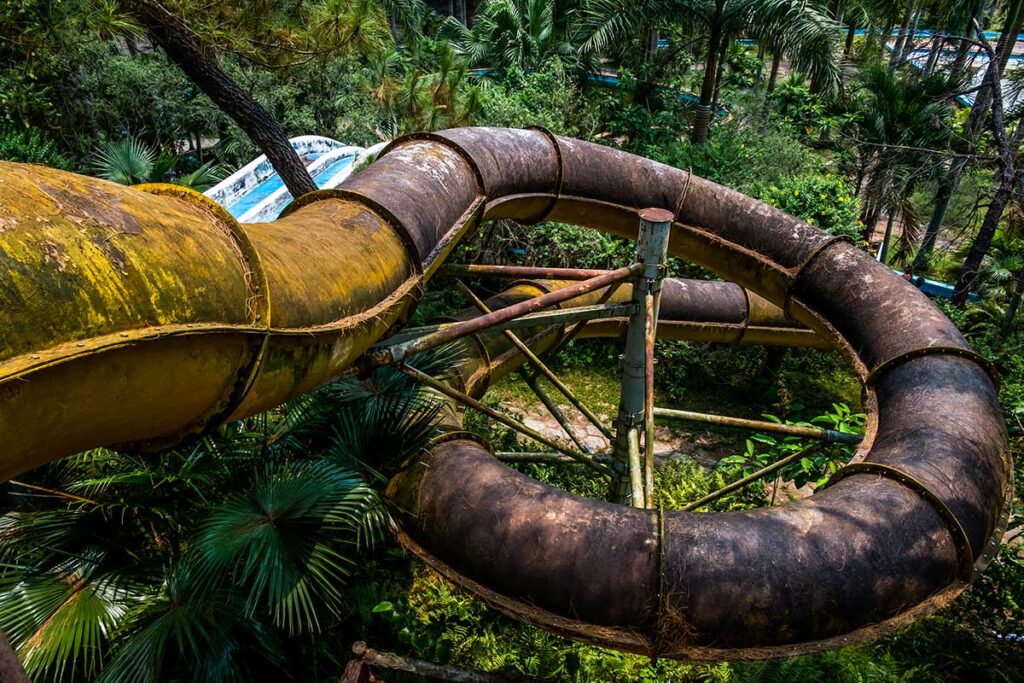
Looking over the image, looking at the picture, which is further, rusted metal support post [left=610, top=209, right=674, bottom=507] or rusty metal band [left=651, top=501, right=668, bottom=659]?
rusted metal support post [left=610, top=209, right=674, bottom=507]

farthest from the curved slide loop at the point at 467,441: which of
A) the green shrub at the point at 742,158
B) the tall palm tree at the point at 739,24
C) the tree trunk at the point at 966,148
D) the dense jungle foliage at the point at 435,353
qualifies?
the tall palm tree at the point at 739,24

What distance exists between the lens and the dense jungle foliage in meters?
3.54

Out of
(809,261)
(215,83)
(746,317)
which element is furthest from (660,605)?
(215,83)

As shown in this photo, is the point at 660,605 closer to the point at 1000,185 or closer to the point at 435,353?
the point at 435,353

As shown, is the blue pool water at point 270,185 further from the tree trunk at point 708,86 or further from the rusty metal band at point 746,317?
the rusty metal band at point 746,317

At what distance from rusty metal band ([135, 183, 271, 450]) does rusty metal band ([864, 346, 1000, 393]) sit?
3984 mm

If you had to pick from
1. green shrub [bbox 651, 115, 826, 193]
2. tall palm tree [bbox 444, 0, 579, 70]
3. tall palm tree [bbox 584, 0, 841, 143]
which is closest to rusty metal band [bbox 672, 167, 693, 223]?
green shrub [bbox 651, 115, 826, 193]

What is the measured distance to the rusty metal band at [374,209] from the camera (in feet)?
11.3

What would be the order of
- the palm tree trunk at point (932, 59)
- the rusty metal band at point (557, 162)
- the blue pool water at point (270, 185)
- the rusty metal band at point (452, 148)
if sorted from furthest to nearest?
1. the blue pool water at point (270, 185)
2. the palm tree trunk at point (932, 59)
3. the rusty metal band at point (557, 162)
4. the rusty metal band at point (452, 148)

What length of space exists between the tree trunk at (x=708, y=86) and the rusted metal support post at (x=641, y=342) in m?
10.5

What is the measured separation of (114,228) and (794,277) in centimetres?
497

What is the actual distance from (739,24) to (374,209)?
12.6 m

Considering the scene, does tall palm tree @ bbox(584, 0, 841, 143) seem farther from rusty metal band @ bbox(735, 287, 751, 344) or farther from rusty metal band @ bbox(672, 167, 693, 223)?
rusty metal band @ bbox(672, 167, 693, 223)

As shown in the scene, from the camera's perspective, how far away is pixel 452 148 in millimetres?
4457
